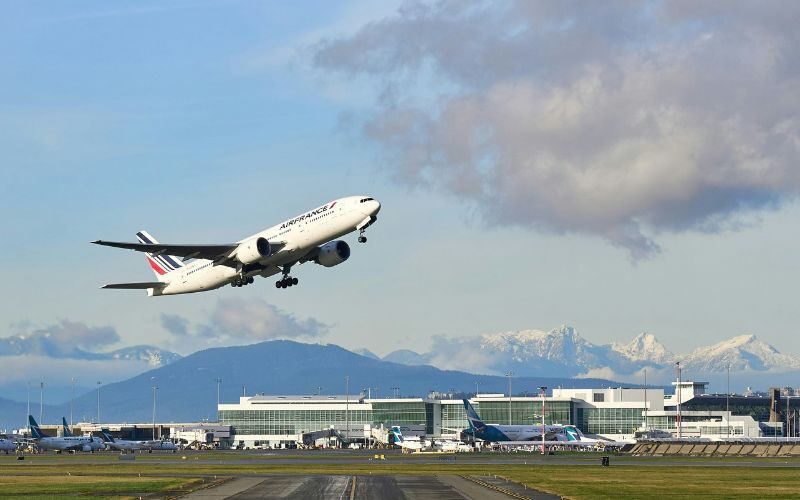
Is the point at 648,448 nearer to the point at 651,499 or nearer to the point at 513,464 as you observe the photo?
the point at 513,464

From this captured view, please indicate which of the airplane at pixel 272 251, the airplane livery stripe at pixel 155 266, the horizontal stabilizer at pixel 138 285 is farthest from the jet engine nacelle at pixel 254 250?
the airplane livery stripe at pixel 155 266

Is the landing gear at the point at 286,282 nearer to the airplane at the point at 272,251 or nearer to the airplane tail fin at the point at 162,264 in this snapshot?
the airplane at the point at 272,251

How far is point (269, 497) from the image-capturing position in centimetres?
7769

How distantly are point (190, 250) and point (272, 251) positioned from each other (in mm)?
8131

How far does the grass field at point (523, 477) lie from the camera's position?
286ft

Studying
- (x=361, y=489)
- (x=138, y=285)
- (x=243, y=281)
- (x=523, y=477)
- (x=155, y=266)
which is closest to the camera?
(x=361, y=489)

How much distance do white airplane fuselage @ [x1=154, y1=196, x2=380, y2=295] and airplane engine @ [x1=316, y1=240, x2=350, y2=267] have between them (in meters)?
1.85

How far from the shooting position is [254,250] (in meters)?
104

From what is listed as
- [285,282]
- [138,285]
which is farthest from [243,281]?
[138,285]

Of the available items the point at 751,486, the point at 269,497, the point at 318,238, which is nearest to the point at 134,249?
the point at 318,238

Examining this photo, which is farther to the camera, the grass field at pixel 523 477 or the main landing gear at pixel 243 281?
the main landing gear at pixel 243 281

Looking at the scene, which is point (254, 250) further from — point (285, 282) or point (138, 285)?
point (138, 285)

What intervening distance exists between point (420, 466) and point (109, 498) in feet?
187

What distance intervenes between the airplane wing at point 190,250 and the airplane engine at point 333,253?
7.68 metres
